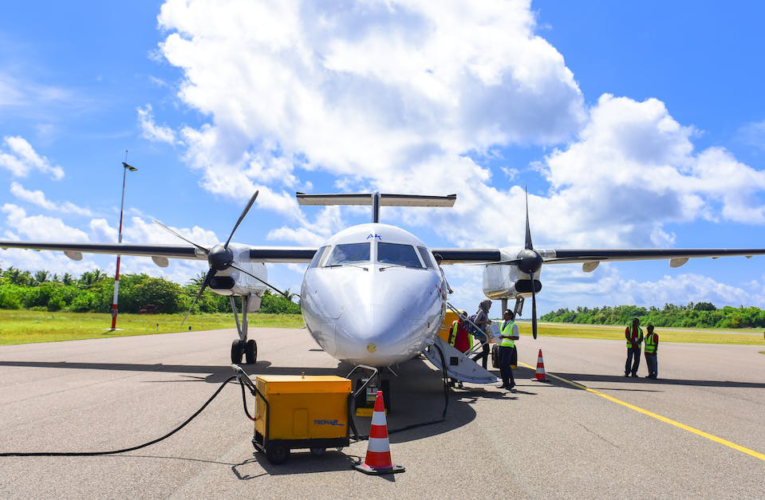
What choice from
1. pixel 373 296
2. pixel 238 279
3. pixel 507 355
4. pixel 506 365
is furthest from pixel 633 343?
pixel 238 279

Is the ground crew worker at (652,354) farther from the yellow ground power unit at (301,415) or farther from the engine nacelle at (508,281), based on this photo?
the yellow ground power unit at (301,415)

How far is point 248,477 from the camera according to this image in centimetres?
470

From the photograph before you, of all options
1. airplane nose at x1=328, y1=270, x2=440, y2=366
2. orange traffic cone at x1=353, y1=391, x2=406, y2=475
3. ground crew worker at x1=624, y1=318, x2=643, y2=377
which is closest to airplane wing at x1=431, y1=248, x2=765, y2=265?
ground crew worker at x1=624, y1=318, x2=643, y2=377

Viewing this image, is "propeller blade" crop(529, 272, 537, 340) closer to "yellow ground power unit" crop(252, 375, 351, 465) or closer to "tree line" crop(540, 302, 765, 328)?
"yellow ground power unit" crop(252, 375, 351, 465)

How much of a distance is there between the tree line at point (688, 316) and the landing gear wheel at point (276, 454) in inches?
2336

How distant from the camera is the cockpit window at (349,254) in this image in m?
8.06

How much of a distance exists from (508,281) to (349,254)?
7642 millimetres

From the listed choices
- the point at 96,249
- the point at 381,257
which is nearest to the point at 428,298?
the point at 381,257

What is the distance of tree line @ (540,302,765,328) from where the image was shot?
75250 mm

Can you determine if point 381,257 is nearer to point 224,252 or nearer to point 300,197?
point 224,252

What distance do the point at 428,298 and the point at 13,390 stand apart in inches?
303

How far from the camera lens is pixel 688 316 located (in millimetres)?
82000

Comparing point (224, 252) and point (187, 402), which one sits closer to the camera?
point (187, 402)

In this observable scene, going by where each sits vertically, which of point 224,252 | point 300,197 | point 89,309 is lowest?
point 89,309
